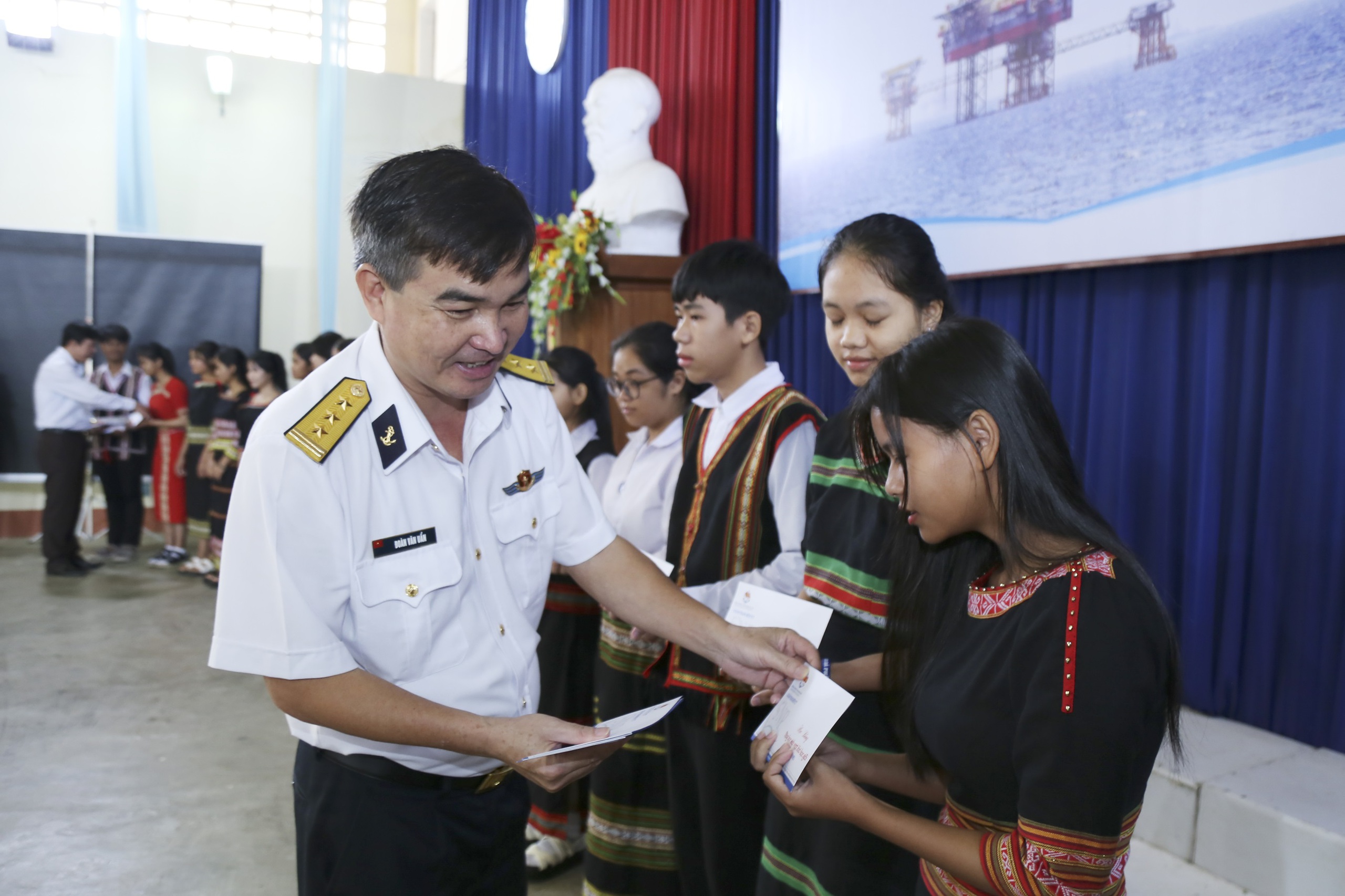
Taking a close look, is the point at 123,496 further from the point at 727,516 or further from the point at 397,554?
the point at 397,554

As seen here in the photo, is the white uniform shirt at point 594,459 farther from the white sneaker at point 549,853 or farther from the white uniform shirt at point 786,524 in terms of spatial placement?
the white sneaker at point 549,853

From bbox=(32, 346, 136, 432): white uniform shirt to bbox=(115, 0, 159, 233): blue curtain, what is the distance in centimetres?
159

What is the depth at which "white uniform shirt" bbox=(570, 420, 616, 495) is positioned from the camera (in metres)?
2.84

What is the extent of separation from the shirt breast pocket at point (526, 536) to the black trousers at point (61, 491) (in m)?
5.93

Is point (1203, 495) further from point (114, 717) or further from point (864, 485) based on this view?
point (114, 717)

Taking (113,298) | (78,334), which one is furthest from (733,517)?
(113,298)

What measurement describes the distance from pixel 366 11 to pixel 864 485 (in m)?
9.81

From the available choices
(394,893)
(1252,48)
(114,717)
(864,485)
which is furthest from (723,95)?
(394,893)

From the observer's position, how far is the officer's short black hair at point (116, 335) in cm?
670

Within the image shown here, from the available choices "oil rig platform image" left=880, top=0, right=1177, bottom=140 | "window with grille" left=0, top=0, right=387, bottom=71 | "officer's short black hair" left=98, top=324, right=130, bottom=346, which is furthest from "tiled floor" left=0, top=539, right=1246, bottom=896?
"window with grille" left=0, top=0, right=387, bottom=71

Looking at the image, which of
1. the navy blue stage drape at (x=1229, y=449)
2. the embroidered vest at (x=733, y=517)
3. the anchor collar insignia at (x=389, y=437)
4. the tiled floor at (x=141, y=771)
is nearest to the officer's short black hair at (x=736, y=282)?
the embroidered vest at (x=733, y=517)

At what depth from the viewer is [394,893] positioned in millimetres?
1279

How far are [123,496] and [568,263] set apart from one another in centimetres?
482

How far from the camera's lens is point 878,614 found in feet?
5.25
